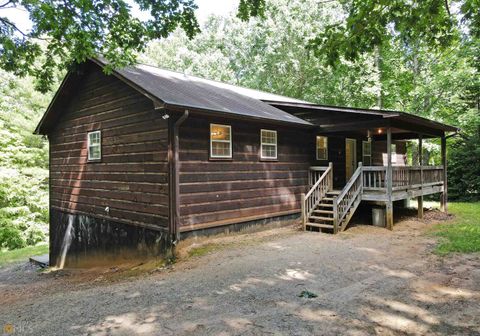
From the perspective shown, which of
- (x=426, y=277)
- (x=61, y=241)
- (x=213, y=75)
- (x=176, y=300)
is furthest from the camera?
(x=213, y=75)

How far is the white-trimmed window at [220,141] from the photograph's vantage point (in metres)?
9.95

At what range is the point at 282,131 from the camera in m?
12.1

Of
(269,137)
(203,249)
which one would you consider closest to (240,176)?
(269,137)

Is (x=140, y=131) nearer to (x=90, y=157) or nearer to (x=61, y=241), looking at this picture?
(x=90, y=157)

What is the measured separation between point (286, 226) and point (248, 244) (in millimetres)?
2944

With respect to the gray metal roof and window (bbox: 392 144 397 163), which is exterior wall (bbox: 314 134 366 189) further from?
window (bbox: 392 144 397 163)

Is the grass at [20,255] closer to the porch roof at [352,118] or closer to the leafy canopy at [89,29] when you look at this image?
the leafy canopy at [89,29]

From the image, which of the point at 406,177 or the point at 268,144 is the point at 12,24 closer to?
the point at 268,144

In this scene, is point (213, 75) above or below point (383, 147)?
above

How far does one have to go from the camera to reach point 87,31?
8.51 metres

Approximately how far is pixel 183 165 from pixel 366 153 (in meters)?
10.8

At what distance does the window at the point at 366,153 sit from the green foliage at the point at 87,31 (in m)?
10.3

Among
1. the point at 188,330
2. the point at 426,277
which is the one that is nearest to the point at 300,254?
the point at 426,277

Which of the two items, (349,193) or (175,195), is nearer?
(175,195)
